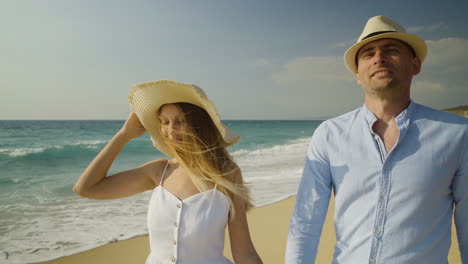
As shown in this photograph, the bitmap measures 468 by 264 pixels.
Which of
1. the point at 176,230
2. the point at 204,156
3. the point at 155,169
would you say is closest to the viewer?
the point at 176,230

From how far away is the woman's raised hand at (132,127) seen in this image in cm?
207

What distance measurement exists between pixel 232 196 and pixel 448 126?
1.27 meters

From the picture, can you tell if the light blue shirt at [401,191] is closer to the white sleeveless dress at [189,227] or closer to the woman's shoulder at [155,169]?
the white sleeveless dress at [189,227]

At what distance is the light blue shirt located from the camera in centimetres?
160

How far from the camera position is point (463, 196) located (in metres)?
1.60

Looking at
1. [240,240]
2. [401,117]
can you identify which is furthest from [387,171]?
[240,240]

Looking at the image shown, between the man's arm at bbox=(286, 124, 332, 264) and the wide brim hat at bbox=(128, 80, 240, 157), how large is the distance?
0.53 metres

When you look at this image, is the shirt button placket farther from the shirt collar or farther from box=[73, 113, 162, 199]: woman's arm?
the shirt collar

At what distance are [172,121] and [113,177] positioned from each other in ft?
1.74

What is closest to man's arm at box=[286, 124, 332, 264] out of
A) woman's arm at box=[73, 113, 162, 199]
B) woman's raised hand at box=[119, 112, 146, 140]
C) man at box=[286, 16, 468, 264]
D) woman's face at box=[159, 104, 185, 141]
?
man at box=[286, 16, 468, 264]

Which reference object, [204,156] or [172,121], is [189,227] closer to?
[204,156]

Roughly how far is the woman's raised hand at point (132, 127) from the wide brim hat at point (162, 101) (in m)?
0.05

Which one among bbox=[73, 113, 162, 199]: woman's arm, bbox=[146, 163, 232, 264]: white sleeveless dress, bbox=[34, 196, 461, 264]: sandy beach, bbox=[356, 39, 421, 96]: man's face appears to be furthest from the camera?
bbox=[34, 196, 461, 264]: sandy beach

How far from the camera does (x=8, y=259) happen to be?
14.9 feet
